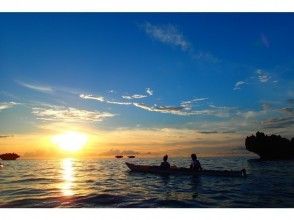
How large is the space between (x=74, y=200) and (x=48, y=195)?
3.04 meters

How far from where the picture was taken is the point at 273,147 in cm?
8662

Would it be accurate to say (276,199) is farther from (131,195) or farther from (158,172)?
(158,172)

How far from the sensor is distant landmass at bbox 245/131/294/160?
284 ft

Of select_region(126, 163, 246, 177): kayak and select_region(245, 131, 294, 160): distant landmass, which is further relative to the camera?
select_region(245, 131, 294, 160): distant landmass

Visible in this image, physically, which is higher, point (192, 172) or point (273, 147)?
point (273, 147)

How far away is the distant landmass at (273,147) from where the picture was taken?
3413 inches

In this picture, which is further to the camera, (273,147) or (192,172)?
(273,147)

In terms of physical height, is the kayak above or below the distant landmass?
below

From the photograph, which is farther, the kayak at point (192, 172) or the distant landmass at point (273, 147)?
the distant landmass at point (273, 147)

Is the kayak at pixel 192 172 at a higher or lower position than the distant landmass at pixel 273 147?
lower
